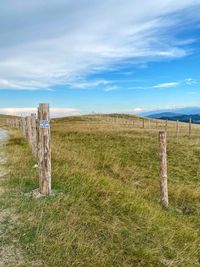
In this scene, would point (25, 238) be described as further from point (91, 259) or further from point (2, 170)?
point (2, 170)

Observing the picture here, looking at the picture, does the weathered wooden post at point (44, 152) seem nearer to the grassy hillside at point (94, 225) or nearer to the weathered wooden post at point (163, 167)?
the grassy hillside at point (94, 225)

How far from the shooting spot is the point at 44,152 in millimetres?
8352

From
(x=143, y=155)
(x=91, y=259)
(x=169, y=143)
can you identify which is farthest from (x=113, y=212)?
(x=169, y=143)

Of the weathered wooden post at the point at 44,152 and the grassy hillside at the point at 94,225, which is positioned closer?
the grassy hillside at the point at 94,225

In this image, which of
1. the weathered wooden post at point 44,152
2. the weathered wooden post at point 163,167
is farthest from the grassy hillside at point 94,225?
the weathered wooden post at point 44,152

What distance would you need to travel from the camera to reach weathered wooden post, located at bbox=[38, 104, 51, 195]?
321 inches

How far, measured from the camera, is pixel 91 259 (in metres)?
5.37

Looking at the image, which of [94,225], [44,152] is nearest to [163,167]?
[44,152]

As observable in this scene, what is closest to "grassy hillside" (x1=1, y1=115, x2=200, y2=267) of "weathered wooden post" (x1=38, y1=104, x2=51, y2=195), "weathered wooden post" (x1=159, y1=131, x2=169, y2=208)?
"weathered wooden post" (x1=159, y1=131, x2=169, y2=208)

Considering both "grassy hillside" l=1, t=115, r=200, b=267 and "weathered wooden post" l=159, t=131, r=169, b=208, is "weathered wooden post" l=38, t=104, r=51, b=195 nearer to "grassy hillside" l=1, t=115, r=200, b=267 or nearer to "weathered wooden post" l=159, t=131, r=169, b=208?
"grassy hillside" l=1, t=115, r=200, b=267

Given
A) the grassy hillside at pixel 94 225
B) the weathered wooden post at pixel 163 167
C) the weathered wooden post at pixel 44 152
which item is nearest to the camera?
the grassy hillside at pixel 94 225

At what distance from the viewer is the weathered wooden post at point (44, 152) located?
815 centimetres

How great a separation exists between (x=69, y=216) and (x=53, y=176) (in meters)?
3.06

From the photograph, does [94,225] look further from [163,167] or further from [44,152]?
[163,167]
